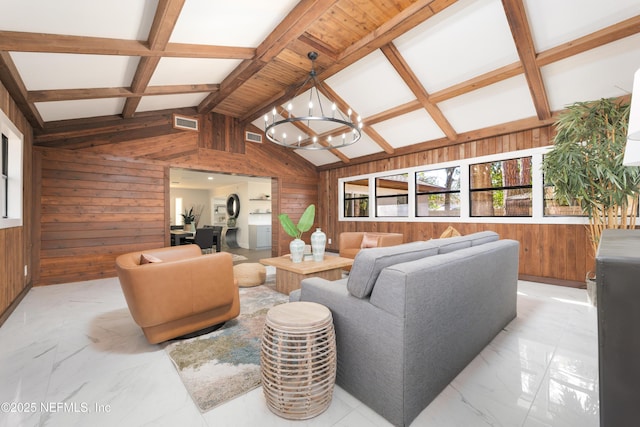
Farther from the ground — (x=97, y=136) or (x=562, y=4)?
(x=562, y=4)

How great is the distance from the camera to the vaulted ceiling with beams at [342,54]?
8.15ft

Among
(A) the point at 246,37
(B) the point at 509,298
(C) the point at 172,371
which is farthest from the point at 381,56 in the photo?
(C) the point at 172,371

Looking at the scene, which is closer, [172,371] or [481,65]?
[172,371]

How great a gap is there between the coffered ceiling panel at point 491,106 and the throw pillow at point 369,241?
8.31ft

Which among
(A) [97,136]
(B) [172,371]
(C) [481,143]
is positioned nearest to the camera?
(B) [172,371]

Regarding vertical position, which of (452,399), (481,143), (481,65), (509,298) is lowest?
(452,399)

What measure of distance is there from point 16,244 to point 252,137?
4.47 meters

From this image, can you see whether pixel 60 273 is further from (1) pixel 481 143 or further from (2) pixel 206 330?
(1) pixel 481 143

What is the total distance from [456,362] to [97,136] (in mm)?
5951

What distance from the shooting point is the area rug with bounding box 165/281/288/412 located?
5.38 ft

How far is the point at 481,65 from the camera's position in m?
3.67

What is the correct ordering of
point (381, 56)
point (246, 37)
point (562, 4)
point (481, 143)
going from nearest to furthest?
point (562, 4) → point (246, 37) → point (381, 56) → point (481, 143)

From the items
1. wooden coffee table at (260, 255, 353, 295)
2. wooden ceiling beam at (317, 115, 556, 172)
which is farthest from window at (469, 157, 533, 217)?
wooden coffee table at (260, 255, 353, 295)

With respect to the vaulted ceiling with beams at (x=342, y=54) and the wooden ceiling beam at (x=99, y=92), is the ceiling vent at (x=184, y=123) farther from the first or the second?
the wooden ceiling beam at (x=99, y=92)
